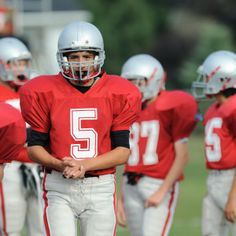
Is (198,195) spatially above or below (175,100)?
below

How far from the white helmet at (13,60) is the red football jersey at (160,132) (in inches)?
41.4

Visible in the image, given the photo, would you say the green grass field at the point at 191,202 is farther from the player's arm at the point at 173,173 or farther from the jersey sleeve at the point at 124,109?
the jersey sleeve at the point at 124,109

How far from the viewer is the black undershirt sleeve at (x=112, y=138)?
21.9 feet

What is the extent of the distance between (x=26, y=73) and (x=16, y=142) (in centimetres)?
236

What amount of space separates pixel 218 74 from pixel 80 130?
5.88 feet

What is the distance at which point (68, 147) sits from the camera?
6621mm

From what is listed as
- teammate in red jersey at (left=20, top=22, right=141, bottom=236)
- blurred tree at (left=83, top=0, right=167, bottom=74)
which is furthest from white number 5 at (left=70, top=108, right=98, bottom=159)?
blurred tree at (left=83, top=0, right=167, bottom=74)

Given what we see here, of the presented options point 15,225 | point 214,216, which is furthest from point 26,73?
point 214,216

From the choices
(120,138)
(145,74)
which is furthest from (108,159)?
(145,74)

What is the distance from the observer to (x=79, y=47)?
664 centimetres

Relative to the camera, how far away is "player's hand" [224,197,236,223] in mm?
7602

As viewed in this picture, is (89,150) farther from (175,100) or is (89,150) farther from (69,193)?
(175,100)

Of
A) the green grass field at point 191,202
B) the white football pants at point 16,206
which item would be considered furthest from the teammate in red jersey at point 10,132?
the green grass field at point 191,202

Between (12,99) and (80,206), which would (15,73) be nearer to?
(12,99)
